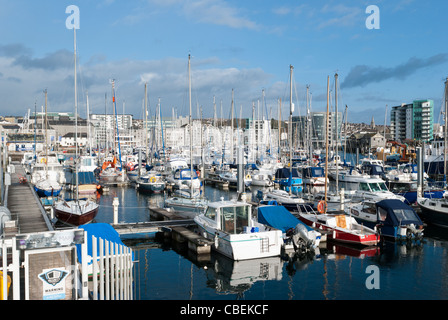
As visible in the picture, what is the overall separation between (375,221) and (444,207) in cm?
603

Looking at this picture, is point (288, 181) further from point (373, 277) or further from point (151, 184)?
point (373, 277)

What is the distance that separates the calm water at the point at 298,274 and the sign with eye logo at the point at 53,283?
6.04 metres

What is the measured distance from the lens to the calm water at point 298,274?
16.9 m

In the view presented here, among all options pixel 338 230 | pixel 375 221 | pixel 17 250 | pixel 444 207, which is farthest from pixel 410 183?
pixel 17 250

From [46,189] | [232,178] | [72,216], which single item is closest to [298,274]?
[72,216]

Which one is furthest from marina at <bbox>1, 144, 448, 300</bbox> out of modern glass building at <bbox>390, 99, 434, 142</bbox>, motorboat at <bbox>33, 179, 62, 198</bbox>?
modern glass building at <bbox>390, 99, 434, 142</bbox>

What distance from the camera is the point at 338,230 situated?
2469cm

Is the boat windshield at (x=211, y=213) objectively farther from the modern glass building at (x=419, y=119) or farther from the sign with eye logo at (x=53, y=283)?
the modern glass building at (x=419, y=119)

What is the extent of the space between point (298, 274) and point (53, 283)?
12011 mm

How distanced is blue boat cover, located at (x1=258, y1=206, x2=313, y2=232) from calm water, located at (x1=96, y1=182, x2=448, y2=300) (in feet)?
7.86

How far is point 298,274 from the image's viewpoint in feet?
63.9

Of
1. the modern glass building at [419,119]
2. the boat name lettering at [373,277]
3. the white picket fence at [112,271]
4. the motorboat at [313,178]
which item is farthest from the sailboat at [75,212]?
the modern glass building at [419,119]

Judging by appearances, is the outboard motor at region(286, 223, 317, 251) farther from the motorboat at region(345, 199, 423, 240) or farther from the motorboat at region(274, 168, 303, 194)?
the motorboat at region(274, 168, 303, 194)

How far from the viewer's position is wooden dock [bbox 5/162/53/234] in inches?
784
